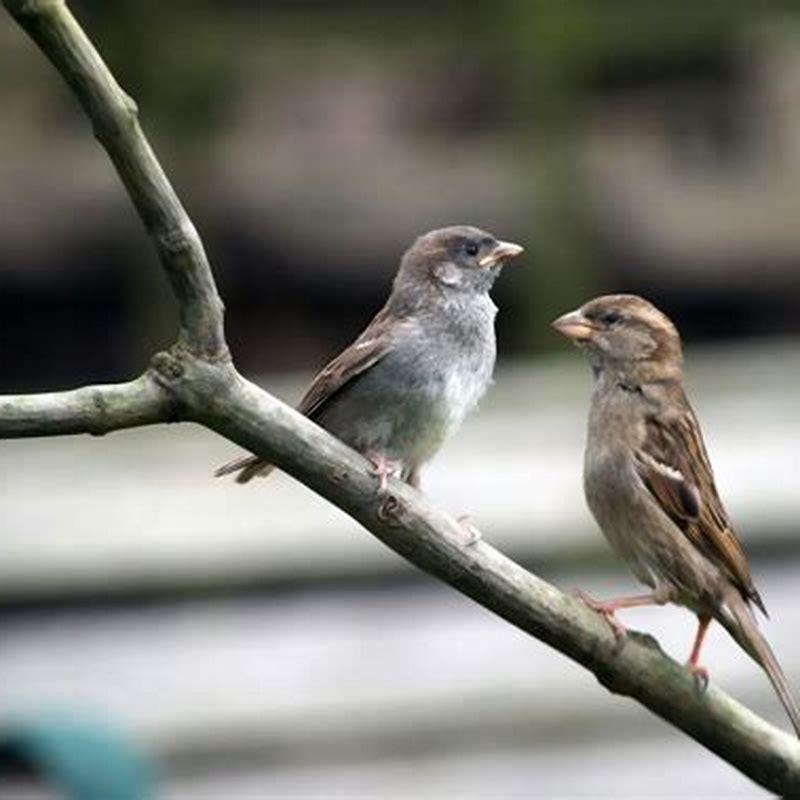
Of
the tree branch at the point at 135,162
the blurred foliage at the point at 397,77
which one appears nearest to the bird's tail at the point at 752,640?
the tree branch at the point at 135,162

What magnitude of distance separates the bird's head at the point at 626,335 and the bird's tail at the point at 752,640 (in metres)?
0.35

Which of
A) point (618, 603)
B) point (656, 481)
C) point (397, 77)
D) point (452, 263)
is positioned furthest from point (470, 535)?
point (397, 77)

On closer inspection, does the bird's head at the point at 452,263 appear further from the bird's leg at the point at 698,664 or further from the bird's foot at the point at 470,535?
the bird's foot at the point at 470,535

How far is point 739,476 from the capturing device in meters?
7.25

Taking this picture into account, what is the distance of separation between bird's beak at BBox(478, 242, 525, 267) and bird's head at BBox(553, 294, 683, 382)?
126mm

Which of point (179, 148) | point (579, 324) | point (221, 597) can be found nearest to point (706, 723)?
point (579, 324)

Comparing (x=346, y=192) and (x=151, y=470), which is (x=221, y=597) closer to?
(x=151, y=470)

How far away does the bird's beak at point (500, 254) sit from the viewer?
3309 mm

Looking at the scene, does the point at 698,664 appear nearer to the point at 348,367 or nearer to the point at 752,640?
the point at 752,640

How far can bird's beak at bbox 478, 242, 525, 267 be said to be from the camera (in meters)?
3.31

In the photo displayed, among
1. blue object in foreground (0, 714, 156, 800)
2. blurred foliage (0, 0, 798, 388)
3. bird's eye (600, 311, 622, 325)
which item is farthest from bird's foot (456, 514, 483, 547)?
blurred foliage (0, 0, 798, 388)

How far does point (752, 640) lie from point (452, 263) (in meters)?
0.66

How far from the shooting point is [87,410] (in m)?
2.44

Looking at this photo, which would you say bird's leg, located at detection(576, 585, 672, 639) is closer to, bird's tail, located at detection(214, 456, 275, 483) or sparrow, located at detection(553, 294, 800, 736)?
sparrow, located at detection(553, 294, 800, 736)
